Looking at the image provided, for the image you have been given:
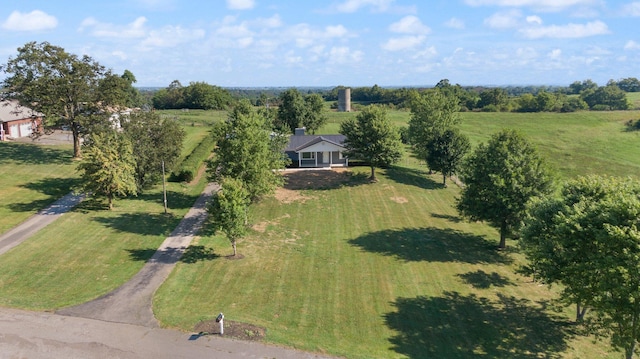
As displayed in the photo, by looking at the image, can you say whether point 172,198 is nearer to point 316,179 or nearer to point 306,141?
point 316,179

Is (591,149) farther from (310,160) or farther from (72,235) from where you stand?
(72,235)

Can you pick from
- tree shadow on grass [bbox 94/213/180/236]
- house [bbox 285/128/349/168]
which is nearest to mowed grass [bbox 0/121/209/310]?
tree shadow on grass [bbox 94/213/180/236]

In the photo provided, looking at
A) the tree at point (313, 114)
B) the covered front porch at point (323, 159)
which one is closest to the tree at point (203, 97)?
the tree at point (313, 114)

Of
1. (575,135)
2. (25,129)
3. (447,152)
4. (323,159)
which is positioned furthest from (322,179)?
(575,135)

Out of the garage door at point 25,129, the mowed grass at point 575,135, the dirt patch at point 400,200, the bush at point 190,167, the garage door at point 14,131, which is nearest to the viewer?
the dirt patch at point 400,200

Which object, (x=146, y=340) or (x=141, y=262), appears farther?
(x=141, y=262)

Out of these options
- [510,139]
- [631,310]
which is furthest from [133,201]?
[631,310]

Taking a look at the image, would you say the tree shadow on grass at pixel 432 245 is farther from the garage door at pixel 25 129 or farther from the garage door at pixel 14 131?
the garage door at pixel 25 129
